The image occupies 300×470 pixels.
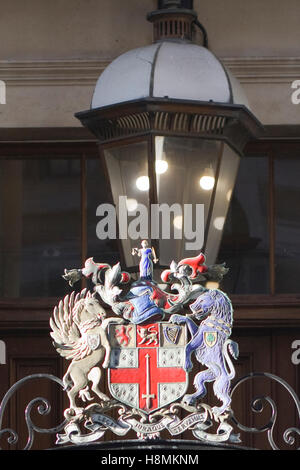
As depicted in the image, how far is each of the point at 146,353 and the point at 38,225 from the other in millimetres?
2046

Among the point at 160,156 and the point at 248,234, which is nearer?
the point at 160,156

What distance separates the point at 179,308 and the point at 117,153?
1.03 meters

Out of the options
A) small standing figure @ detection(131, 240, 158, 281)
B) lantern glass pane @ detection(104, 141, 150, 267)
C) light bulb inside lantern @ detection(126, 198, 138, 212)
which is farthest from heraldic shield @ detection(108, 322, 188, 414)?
light bulb inside lantern @ detection(126, 198, 138, 212)

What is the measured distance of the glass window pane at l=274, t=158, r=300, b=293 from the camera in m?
10.2

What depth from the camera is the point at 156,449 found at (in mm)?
8273

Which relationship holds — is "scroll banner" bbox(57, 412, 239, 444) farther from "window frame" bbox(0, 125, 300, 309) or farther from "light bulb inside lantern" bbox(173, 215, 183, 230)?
"window frame" bbox(0, 125, 300, 309)

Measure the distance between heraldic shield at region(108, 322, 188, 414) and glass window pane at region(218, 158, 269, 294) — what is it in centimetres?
177

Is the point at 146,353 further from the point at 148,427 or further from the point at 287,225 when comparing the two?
the point at 287,225

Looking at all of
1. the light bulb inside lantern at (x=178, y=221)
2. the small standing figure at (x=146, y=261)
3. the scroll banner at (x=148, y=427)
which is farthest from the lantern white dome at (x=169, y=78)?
the scroll banner at (x=148, y=427)

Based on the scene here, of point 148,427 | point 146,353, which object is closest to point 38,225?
point 146,353

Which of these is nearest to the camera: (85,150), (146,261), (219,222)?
(146,261)

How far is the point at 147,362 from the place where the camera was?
27.6 feet

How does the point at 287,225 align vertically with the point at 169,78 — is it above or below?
A: below

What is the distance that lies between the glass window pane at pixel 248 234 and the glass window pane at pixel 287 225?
0.07 meters
